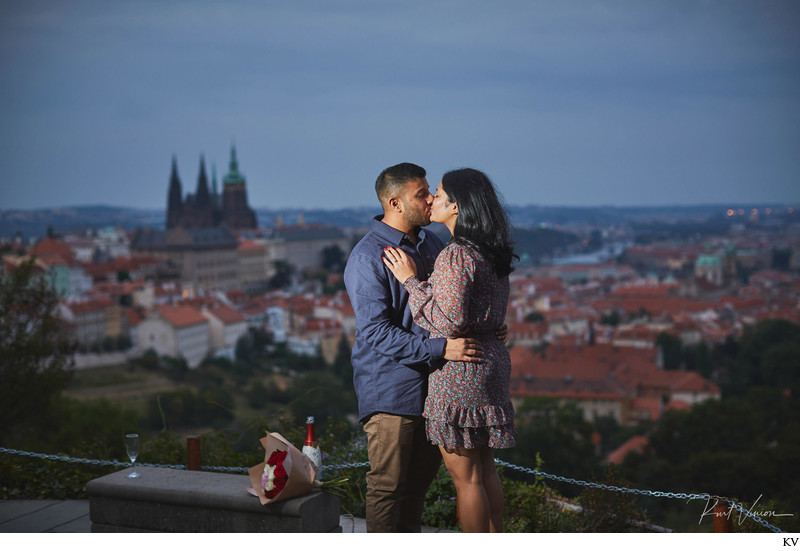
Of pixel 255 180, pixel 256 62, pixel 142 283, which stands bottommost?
pixel 142 283

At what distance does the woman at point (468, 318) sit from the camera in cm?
145

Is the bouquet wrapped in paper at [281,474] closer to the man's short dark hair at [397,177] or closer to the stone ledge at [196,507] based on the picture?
the stone ledge at [196,507]

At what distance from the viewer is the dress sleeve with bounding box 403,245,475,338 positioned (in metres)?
1.43

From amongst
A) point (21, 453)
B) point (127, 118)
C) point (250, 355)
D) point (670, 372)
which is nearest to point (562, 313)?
point (670, 372)

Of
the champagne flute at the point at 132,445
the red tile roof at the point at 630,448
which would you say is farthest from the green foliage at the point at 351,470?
the red tile roof at the point at 630,448

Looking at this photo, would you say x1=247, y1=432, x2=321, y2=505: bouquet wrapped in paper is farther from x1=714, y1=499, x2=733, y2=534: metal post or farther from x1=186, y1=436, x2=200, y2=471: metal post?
x1=714, y1=499, x2=733, y2=534: metal post

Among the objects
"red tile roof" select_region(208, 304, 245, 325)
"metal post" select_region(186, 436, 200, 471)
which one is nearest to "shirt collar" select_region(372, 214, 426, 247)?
"metal post" select_region(186, 436, 200, 471)

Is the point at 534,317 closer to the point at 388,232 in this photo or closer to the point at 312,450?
the point at 312,450

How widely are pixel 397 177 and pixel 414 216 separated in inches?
3.5

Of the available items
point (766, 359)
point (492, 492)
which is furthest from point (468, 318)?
point (766, 359)

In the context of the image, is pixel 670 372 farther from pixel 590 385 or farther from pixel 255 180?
pixel 255 180

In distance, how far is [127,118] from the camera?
40.8m

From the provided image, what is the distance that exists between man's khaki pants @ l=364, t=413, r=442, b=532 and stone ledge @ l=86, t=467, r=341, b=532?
24 centimetres

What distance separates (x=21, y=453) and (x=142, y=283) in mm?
49578
